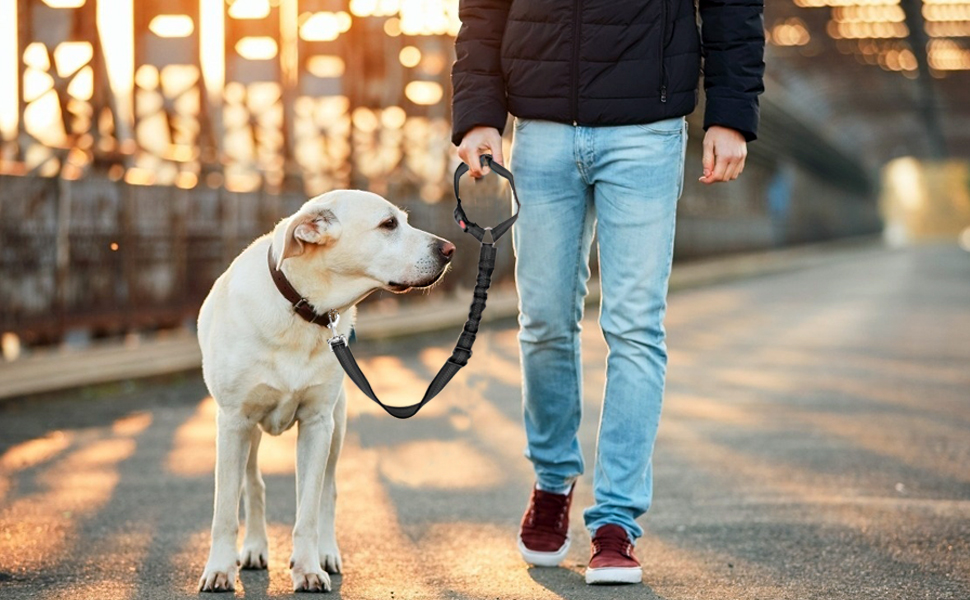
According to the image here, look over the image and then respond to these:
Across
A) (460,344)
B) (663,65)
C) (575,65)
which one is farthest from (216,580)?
(663,65)

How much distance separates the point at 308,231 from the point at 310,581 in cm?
91

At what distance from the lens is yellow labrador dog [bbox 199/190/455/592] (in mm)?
3941

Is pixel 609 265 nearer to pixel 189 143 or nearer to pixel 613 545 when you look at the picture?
pixel 613 545

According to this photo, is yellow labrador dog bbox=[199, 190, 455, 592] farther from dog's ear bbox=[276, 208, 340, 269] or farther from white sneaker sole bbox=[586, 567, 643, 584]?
white sneaker sole bbox=[586, 567, 643, 584]

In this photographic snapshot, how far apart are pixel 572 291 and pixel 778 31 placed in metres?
50.9

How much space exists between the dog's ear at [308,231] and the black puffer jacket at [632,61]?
50 centimetres

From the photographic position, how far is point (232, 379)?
3945 mm

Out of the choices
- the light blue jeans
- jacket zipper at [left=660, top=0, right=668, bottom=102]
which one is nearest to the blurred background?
the light blue jeans

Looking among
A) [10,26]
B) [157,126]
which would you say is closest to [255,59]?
[157,126]

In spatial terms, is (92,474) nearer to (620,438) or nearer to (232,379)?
(232,379)

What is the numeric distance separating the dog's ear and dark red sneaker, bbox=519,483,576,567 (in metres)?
0.98

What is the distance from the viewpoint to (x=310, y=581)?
12.8 ft

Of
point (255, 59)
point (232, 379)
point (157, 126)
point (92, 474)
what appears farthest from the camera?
point (255, 59)

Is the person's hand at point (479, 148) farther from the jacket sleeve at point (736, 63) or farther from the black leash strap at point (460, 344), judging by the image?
the jacket sleeve at point (736, 63)
